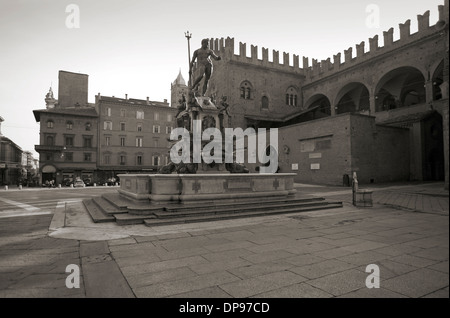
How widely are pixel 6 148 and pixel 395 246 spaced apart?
227 ft

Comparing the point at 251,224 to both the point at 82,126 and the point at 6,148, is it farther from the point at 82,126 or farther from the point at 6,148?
the point at 6,148

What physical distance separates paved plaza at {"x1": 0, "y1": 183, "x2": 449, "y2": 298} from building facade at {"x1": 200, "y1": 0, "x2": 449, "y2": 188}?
8.99 metres

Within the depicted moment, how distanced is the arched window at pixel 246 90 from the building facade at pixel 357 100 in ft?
0.46

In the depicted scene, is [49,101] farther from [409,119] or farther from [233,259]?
[233,259]

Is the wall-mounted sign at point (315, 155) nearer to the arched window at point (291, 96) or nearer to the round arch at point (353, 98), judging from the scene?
the round arch at point (353, 98)

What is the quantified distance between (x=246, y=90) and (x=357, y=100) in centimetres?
1568

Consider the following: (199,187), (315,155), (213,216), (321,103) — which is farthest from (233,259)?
(321,103)

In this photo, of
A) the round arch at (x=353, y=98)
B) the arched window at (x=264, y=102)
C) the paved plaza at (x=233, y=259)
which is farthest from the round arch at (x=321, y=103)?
the paved plaza at (x=233, y=259)

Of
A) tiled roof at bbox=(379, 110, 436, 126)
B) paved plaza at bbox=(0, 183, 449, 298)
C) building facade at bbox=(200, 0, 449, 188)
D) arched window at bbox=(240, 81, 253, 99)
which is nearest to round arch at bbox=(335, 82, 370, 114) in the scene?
building facade at bbox=(200, 0, 449, 188)

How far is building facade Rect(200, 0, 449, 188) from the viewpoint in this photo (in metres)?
22.8

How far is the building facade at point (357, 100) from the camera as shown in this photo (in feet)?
74.7

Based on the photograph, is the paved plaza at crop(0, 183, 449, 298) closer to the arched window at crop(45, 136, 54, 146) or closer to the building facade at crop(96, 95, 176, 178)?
the building facade at crop(96, 95, 176, 178)

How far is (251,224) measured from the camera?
7160mm

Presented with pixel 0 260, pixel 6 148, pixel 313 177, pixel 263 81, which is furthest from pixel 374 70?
pixel 6 148
